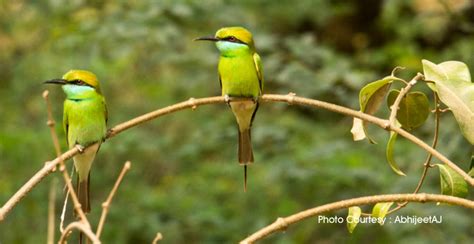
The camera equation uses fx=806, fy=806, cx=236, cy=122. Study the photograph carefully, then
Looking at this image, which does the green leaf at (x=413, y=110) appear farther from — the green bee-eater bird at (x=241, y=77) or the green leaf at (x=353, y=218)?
the green bee-eater bird at (x=241, y=77)

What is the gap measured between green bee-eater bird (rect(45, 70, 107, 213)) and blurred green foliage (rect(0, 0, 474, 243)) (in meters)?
2.14

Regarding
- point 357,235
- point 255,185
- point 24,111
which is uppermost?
point 24,111

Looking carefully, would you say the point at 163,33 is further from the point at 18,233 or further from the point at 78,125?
the point at 78,125

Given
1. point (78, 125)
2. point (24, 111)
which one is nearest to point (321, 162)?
point (24, 111)

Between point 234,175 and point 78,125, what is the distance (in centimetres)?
283

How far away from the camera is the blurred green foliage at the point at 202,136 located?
4.24 metres

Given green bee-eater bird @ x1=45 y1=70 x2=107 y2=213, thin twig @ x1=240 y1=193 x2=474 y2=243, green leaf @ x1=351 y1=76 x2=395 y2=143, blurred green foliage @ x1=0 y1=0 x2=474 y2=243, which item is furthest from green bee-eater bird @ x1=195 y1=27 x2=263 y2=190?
blurred green foliage @ x1=0 y1=0 x2=474 y2=243

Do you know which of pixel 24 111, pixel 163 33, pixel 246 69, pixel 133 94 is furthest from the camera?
pixel 133 94

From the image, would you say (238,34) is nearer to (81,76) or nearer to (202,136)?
(81,76)

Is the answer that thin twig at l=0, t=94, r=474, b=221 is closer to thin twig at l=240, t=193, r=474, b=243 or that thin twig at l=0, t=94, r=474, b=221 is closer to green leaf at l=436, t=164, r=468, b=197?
thin twig at l=240, t=193, r=474, b=243

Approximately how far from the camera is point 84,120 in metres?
1.99

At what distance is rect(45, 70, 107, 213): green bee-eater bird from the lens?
6.14 feet

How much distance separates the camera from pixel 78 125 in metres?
1.97

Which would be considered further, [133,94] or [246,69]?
[133,94]
